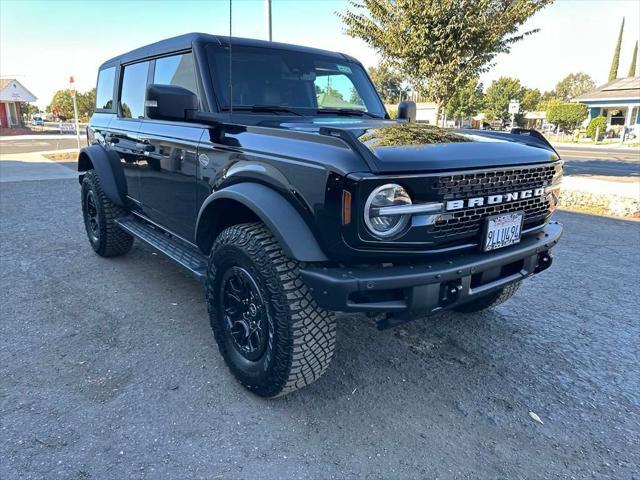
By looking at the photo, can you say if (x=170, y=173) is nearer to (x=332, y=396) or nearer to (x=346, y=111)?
(x=346, y=111)

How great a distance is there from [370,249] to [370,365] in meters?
1.14

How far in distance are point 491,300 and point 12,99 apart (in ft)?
162

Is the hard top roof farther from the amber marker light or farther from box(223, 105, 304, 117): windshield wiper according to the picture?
the amber marker light

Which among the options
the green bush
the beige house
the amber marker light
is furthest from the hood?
the beige house

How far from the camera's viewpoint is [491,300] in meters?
3.45

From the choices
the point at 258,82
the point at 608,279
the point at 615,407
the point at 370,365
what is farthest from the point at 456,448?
the point at 608,279

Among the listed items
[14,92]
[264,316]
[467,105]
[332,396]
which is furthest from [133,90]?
[14,92]

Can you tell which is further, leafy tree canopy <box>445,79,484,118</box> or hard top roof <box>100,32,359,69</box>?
leafy tree canopy <box>445,79,484,118</box>

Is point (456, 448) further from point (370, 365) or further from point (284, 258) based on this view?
point (284, 258)

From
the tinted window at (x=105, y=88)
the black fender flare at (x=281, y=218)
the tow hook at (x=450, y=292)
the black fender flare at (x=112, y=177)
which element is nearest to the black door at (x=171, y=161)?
the black fender flare at (x=112, y=177)

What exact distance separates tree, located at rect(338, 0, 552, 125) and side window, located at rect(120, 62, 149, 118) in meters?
5.84

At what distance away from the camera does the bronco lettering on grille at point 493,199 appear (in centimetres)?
220

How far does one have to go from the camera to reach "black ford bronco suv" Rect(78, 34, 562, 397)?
2.06m

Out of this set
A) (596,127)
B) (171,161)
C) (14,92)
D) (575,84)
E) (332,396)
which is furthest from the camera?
(575,84)
